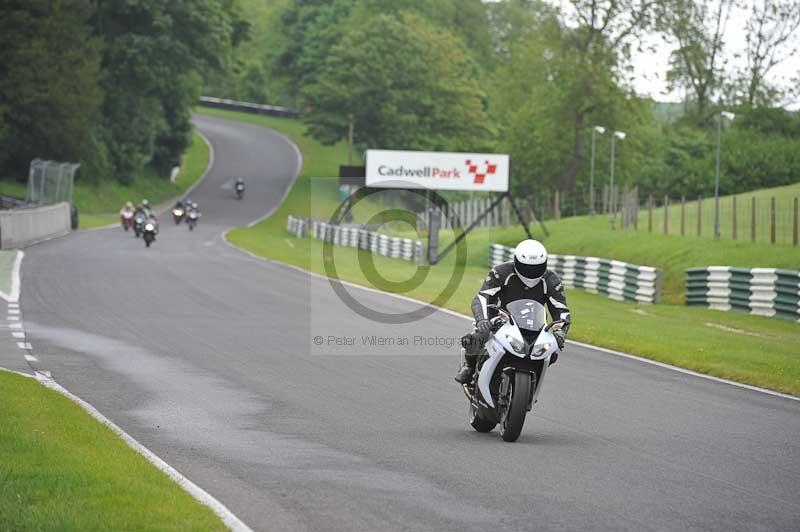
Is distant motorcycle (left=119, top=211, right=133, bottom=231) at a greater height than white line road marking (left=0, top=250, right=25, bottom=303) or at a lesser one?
greater

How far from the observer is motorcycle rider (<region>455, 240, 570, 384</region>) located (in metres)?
10.9

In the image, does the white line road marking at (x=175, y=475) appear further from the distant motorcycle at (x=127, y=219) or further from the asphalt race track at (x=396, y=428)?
the distant motorcycle at (x=127, y=219)

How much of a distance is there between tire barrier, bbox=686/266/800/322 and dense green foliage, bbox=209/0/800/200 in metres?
36.7

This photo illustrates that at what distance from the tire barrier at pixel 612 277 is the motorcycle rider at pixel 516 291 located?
20.6 metres

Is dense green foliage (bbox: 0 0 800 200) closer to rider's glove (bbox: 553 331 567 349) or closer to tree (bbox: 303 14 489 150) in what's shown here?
tree (bbox: 303 14 489 150)

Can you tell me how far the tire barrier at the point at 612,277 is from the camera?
31.6 m

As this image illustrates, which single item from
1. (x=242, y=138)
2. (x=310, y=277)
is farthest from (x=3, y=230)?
(x=242, y=138)

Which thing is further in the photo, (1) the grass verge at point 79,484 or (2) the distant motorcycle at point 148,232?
(2) the distant motorcycle at point 148,232

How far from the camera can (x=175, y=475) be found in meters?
8.84

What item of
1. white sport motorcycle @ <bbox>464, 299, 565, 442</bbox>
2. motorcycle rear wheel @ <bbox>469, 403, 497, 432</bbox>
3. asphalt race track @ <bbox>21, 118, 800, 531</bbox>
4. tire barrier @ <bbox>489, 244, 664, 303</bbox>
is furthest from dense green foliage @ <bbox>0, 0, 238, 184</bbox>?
white sport motorcycle @ <bbox>464, 299, 565, 442</bbox>

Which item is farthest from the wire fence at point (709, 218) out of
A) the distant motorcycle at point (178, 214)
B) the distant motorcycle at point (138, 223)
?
the distant motorcycle at point (178, 214)

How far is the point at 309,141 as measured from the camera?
11550 centimetres

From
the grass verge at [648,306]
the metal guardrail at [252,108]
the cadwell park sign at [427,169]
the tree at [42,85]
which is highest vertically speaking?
the metal guardrail at [252,108]

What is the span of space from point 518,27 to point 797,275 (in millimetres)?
116721
